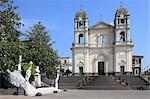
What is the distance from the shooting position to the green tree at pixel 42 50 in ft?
128

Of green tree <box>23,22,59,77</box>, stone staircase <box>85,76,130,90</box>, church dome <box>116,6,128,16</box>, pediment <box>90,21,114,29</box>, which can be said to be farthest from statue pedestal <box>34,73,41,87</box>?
church dome <box>116,6,128,16</box>

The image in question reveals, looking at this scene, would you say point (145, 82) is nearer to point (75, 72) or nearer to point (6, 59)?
point (75, 72)

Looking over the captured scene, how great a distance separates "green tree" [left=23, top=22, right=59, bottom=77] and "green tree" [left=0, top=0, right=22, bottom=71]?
1157 cm

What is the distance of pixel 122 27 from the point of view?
6594 cm

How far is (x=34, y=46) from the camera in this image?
3988cm

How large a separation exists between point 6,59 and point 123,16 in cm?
4566

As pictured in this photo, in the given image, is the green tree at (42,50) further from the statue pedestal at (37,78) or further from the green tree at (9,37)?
the green tree at (9,37)

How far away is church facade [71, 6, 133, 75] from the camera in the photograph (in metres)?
65.4

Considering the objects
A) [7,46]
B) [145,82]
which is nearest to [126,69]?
[145,82]

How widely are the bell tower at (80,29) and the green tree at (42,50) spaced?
938 inches

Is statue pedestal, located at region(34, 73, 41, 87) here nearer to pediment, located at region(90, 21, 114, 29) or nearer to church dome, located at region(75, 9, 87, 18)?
pediment, located at region(90, 21, 114, 29)

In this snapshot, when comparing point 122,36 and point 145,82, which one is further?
point 122,36

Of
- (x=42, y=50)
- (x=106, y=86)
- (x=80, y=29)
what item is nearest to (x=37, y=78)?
(x=42, y=50)

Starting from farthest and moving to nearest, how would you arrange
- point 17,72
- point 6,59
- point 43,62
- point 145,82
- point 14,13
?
1. point 145,82
2. point 43,62
3. point 17,72
4. point 14,13
5. point 6,59
